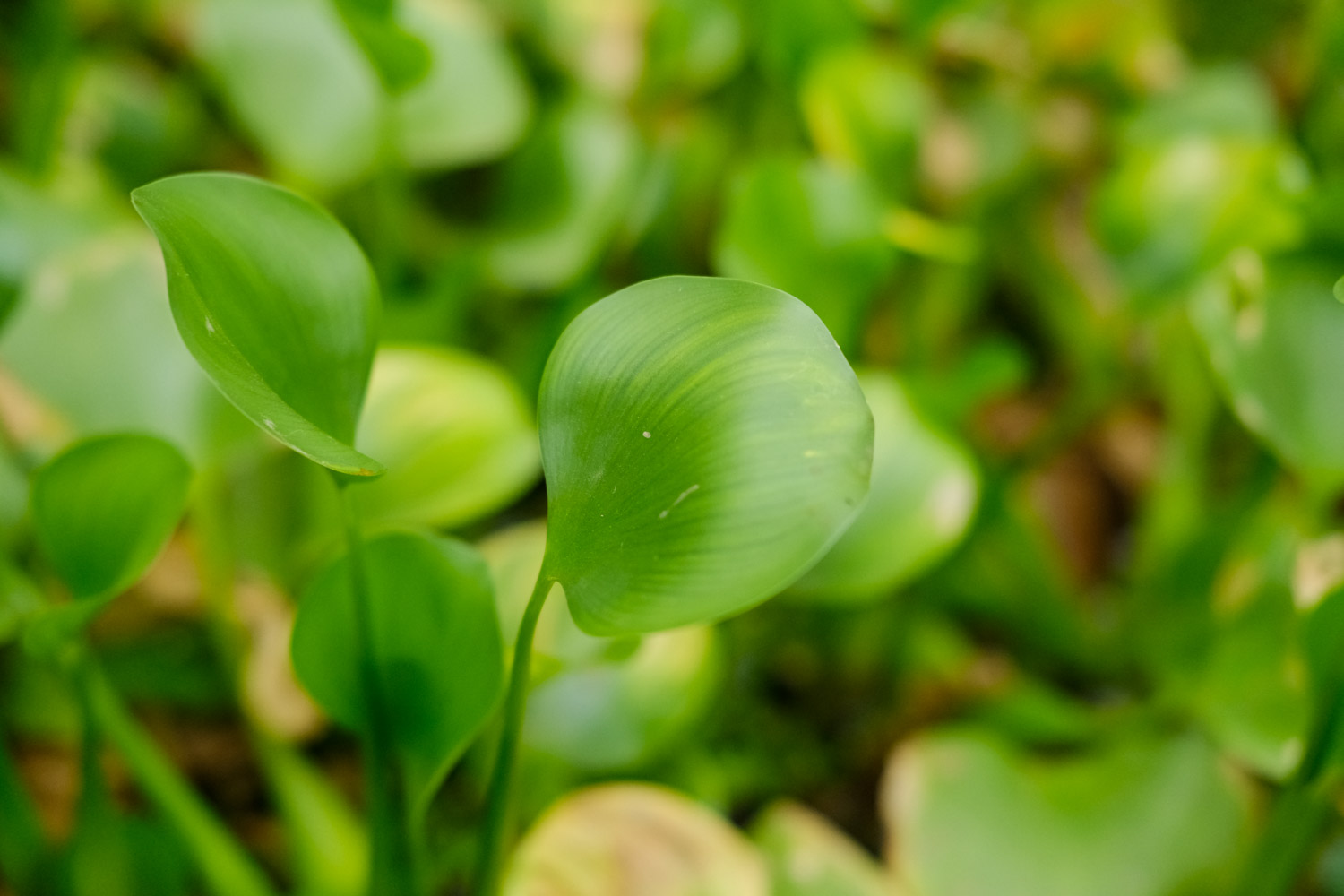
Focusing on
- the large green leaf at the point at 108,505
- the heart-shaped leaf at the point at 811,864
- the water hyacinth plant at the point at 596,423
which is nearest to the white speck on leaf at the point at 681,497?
the water hyacinth plant at the point at 596,423

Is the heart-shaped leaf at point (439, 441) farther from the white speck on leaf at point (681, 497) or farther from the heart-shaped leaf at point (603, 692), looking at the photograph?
the white speck on leaf at point (681, 497)

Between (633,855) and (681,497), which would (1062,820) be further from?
(681,497)

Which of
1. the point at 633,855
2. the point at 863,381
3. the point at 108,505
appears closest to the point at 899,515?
the point at 863,381

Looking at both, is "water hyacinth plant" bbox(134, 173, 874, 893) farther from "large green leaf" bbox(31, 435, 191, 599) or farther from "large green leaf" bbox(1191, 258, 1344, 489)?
"large green leaf" bbox(1191, 258, 1344, 489)

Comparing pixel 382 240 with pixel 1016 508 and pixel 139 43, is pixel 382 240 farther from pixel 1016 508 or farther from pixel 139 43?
pixel 1016 508

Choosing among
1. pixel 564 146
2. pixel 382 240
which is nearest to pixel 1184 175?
pixel 564 146

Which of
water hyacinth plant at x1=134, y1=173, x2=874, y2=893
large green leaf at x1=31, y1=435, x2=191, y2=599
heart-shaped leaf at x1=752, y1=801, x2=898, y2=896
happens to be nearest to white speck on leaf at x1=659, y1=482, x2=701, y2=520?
water hyacinth plant at x1=134, y1=173, x2=874, y2=893

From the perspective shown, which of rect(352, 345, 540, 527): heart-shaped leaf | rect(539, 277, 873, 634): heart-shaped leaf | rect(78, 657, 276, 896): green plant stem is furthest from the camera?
rect(352, 345, 540, 527): heart-shaped leaf
